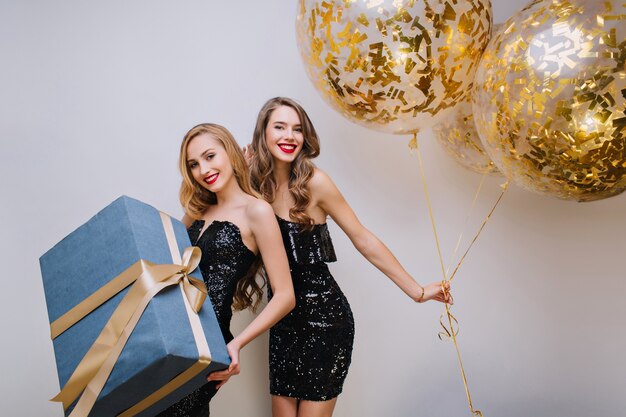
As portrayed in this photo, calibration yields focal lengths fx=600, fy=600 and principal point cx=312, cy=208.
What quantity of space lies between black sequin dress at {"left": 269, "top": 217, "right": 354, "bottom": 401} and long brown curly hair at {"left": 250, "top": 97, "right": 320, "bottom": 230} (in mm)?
67

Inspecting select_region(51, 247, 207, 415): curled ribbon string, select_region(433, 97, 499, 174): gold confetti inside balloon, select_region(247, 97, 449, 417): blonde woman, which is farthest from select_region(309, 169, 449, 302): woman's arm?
select_region(51, 247, 207, 415): curled ribbon string

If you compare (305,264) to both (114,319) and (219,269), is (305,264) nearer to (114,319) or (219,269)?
(219,269)

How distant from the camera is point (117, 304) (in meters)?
1.37

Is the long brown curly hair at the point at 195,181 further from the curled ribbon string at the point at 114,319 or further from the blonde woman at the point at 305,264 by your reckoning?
the curled ribbon string at the point at 114,319

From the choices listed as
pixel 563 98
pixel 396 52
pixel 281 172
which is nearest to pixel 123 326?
pixel 281 172

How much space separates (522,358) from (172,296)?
1732 millimetres

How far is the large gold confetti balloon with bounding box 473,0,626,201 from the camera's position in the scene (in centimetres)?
128

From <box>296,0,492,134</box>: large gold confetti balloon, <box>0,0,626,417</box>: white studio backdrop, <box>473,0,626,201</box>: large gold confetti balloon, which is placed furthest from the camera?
<box>0,0,626,417</box>: white studio backdrop

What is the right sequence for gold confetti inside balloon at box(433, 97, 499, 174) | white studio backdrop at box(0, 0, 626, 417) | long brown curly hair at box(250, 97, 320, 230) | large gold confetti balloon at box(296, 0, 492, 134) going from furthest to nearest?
white studio backdrop at box(0, 0, 626, 417), gold confetti inside balloon at box(433, 97, 499, 174), long brown curly hair at box(250, 97, 320, 230), large gold confetti balloon at box(296, 0, 492, 134)

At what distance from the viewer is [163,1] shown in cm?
233

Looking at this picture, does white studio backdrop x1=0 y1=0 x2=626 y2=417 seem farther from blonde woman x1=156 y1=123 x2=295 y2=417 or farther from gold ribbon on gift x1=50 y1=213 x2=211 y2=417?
gold ribbon on gift x1=50 y1=213 x2=211 y2=417

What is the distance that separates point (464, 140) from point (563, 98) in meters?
0.74

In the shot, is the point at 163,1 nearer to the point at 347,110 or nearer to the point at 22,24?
the point at 22,24

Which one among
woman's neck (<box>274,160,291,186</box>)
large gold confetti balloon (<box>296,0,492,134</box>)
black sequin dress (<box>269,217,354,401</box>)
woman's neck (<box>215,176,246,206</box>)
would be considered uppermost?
large gold confetti balloon (<box>296,0,492,134</box>)
